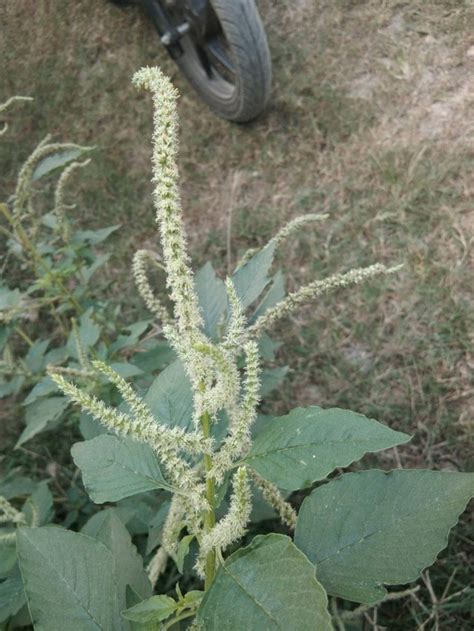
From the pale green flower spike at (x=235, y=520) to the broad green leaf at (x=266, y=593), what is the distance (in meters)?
0.04

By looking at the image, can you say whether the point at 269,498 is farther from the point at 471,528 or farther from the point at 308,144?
the point at 308,144

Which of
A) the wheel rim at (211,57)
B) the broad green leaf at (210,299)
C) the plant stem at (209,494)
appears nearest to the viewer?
the plant stem at (209,494)

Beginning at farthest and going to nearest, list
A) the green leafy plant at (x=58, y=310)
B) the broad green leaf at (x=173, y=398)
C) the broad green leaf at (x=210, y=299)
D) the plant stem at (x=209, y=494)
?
1. the green leafy plant at (x=58, y=310)
2. the broad green leaf at (x=210, y=299)
3. the broad green leaf at (x=173, y=398)
4. the plant stem at (x=209, y=494)

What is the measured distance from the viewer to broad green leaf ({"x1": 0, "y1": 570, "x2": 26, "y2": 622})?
1.65 meters

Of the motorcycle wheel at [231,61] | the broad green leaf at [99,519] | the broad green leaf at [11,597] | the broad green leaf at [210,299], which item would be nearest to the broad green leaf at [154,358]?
the broad green leaf at [99,519]

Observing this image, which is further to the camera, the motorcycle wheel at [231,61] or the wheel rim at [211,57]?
the wheel rim at [211,57]

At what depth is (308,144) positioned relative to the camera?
357cm

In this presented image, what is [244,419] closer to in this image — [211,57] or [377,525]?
[377,525]

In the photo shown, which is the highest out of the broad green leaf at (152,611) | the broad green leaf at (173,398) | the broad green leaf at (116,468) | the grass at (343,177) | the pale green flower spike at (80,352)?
the broad green leaf at (116,468)

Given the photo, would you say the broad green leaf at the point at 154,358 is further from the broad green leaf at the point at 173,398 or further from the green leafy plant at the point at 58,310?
the broad green leaf at the point at 173,398

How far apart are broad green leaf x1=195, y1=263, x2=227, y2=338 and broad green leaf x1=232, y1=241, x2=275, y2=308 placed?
12 centimetres

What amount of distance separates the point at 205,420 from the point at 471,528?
5.47ft

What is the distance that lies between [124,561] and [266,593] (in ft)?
1.68

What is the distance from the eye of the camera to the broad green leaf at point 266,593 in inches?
34.5
